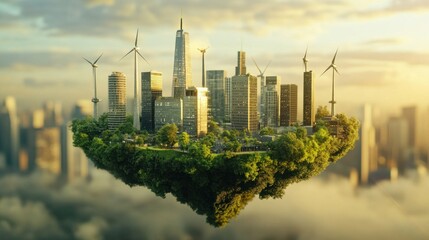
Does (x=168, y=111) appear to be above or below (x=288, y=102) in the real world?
below

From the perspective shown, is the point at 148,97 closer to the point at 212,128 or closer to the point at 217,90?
the point at 212,128

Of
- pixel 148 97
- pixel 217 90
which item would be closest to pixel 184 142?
pixel 148 97

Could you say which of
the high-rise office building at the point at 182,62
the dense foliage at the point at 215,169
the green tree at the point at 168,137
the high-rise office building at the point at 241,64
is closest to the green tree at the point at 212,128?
the dense foliage at the point at 215,169

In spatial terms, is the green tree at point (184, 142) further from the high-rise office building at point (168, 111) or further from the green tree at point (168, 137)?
the high-rise office building at point (168, 111)

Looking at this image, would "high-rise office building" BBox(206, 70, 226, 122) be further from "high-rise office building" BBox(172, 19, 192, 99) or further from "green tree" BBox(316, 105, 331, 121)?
"green tree" BBox(316, 105, 331, 121)

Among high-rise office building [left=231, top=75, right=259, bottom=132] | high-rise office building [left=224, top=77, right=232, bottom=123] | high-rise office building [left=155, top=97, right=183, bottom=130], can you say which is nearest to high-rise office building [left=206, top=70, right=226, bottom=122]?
high-rise office building [left=224, top=77, right=232, bottom=123]

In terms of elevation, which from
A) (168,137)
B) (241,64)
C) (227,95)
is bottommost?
(168,137)
